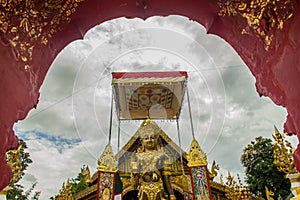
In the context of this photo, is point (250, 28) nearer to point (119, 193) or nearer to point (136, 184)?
point (119, 193)

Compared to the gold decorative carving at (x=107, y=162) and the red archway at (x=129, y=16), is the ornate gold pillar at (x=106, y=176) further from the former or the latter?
the red archway at (x=129, y=16)

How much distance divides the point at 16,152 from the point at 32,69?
127cm

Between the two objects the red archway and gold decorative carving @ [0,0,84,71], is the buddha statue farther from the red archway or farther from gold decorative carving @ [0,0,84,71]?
gold decorative carving @ [0,0,84,71]

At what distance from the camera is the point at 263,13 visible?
2.50m

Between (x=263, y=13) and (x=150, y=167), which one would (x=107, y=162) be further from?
(x=263, y=13)

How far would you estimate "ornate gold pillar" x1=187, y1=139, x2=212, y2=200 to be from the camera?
579 centimetres

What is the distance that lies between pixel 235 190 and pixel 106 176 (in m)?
3.24

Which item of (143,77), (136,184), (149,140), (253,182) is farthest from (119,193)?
(253,182)

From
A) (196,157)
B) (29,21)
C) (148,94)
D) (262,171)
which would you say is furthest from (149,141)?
(262,171)

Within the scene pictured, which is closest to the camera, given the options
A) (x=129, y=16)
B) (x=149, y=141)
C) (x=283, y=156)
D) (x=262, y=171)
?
(x=129, y=16)

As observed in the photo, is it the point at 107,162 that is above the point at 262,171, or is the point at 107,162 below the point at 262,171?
below

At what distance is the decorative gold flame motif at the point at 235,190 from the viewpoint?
6512 millimetres

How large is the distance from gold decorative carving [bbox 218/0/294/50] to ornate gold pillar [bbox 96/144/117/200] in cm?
455

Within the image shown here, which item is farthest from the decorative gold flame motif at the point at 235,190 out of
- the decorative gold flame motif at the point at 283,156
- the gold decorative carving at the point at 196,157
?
the decorative gold flame motif at the point at 283,156
